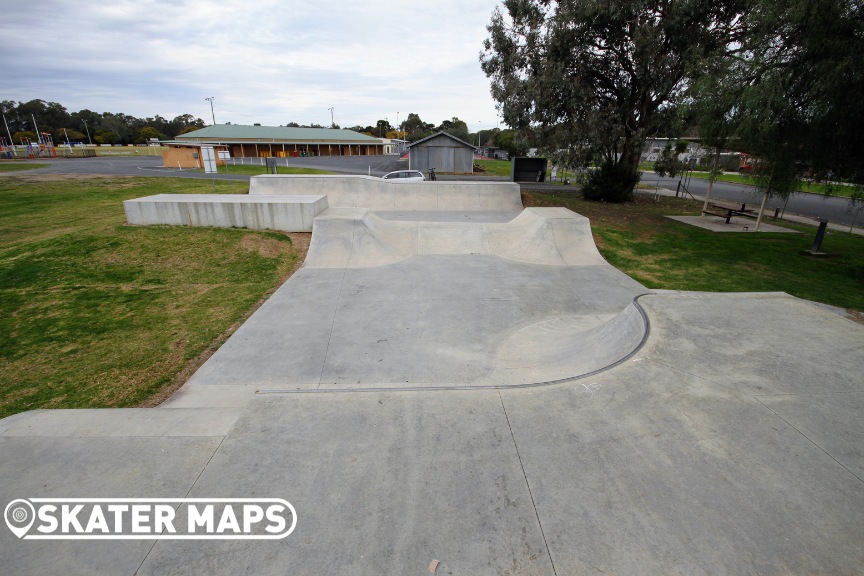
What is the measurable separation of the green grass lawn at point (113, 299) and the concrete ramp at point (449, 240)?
4.85 ft

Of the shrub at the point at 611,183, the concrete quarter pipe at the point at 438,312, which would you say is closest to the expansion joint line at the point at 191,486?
the concrete quarter pipe at the point at 438,312

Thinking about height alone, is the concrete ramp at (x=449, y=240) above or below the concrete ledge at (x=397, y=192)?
below

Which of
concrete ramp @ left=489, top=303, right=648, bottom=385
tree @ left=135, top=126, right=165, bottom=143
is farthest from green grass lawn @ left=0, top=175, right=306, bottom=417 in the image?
tree @ left=135, top=126, right=165, bottom=143

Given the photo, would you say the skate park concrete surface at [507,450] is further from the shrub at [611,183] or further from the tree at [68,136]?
the tree at [68,136]

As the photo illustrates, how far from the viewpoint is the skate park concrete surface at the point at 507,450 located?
9.43 ft

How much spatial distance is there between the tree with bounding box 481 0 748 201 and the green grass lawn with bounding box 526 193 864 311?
415 cm

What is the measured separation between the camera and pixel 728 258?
1234 cm

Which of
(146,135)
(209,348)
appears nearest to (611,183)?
(209,348)

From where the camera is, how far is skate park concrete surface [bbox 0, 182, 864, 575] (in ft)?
9.43

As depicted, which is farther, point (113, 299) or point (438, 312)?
point (113, 299)

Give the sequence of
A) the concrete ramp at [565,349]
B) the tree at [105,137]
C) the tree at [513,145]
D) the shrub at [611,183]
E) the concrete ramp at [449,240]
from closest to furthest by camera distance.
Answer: the concrete ramp at [565,349] → the concrete ramp at [449,240] → the shrub at [611,183] → the tree at [513,145] → the tree at [105,137]

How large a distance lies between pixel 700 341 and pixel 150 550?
654 centimetres

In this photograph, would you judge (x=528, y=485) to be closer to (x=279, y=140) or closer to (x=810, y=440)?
(x=810, y=440)

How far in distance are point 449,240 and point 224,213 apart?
763 centimetres
